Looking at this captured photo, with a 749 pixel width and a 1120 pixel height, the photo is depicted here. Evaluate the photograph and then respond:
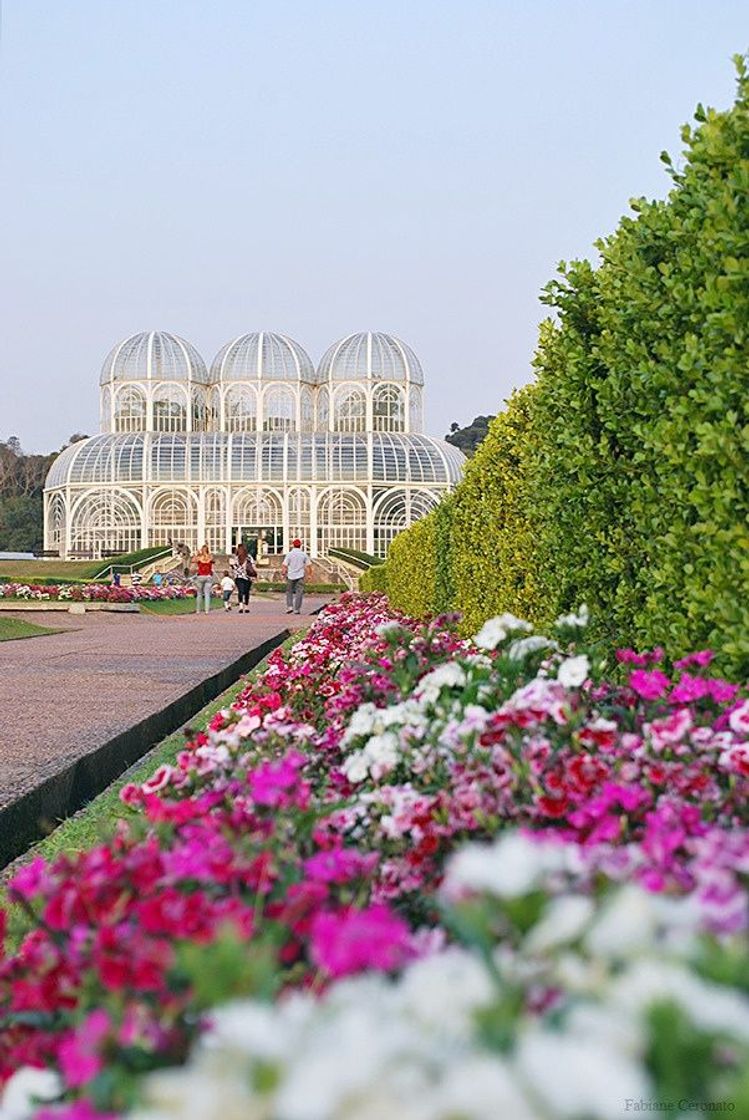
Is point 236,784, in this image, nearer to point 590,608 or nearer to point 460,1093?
point 460,1093

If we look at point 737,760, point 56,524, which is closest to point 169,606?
point 737,760

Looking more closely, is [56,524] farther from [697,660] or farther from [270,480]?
[697,660]

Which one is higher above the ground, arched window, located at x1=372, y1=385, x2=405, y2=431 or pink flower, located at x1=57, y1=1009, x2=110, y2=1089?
arched window, located at x1=372, y1=385, x2=405, y2=431

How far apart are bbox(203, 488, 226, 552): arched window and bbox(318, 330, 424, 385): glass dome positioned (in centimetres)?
725

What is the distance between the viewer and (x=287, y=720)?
319 centimetres

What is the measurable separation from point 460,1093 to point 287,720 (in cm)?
252

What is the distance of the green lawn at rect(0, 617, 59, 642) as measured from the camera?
11.3m

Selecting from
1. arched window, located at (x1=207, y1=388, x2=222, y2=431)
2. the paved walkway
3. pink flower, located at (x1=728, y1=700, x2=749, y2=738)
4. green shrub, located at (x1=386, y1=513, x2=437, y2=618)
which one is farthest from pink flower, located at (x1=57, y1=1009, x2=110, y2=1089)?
arched window, located at (x1=207, y1=388, x2=222, y2=431)

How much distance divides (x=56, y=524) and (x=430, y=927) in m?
48.6

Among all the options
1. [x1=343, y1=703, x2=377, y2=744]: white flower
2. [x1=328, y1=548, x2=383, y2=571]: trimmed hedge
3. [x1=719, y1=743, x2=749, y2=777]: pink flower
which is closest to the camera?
[x1=719, y1=743, x2=749, y2=777]: pink flower

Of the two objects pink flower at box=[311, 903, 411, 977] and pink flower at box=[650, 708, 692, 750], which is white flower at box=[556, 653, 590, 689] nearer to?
pink flower at box=[650, 708, 692, 750]

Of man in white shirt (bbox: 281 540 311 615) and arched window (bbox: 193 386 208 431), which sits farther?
arched window (bbox: 193 386 208 431)

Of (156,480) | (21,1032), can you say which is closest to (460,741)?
(21,1032)

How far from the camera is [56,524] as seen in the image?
48.7 metres
